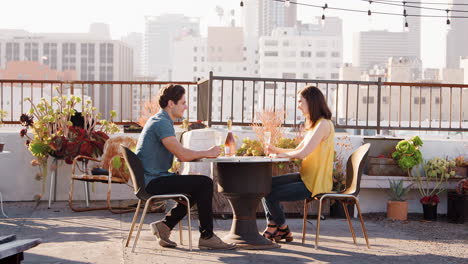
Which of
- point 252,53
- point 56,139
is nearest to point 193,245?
point 56,139

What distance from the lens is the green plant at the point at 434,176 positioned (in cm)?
888

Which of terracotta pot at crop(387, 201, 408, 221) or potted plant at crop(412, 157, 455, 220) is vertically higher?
potted plant at crop(412, 157, 455, 220)

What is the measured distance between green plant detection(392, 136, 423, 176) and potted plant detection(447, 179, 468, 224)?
0.52 metres

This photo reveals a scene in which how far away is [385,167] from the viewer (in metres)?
8.98

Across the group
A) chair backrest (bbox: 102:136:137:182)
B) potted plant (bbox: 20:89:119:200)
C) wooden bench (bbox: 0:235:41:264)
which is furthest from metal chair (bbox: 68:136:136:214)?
wooden bench (bbox: 0:235:41:264)

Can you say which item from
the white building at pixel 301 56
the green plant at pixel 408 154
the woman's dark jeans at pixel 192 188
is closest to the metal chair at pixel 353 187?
the woman's dark jeans at pixel 192 188

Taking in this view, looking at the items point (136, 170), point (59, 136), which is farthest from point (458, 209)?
point (59, 136)

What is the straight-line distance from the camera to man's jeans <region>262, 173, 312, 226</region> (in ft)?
21.1

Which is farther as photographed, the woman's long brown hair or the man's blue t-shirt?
the woman's long brown hair

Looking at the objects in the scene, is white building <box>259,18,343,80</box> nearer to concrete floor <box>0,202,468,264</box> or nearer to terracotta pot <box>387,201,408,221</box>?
terracotta pot <box>387,201,408,221</box>

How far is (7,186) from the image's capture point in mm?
9945

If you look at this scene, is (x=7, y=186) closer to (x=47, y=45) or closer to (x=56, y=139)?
(x=56, y=139)

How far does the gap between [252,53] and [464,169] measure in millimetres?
138548

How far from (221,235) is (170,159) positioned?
4.11 feet
